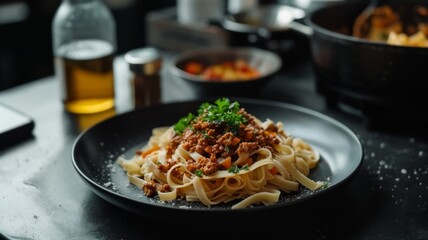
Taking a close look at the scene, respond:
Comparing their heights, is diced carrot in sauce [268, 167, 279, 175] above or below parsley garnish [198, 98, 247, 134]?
below

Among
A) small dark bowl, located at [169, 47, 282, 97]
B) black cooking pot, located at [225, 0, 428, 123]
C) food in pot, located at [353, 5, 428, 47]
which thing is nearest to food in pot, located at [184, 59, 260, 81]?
small dark bowl, located at [169, 47, 282, 97]

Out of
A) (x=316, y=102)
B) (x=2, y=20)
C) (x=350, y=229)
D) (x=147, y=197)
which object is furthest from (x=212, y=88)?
(x=2, y=20)

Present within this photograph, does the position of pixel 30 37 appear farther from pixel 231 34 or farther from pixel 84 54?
pixel 84 54

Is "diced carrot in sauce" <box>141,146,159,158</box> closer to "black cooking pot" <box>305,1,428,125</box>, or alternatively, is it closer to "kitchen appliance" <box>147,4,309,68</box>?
"black cooking pot" <box>305,1,428,125</box>

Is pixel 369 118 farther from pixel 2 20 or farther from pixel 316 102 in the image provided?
pixel 2 20

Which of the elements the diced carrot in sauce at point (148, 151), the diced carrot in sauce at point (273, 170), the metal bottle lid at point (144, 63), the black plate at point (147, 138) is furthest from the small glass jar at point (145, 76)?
the diced carrot in sauce at point (273, 170)

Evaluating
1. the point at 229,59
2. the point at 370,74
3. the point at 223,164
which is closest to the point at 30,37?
the point at 229,59

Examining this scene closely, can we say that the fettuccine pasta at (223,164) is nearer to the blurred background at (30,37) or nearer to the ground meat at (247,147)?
the ground meat at (247,147)

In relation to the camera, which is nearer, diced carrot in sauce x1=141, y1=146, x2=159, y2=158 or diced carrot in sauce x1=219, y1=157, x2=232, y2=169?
diced carrot in sauce x1=219, y1=157, x2=232, y2=169
